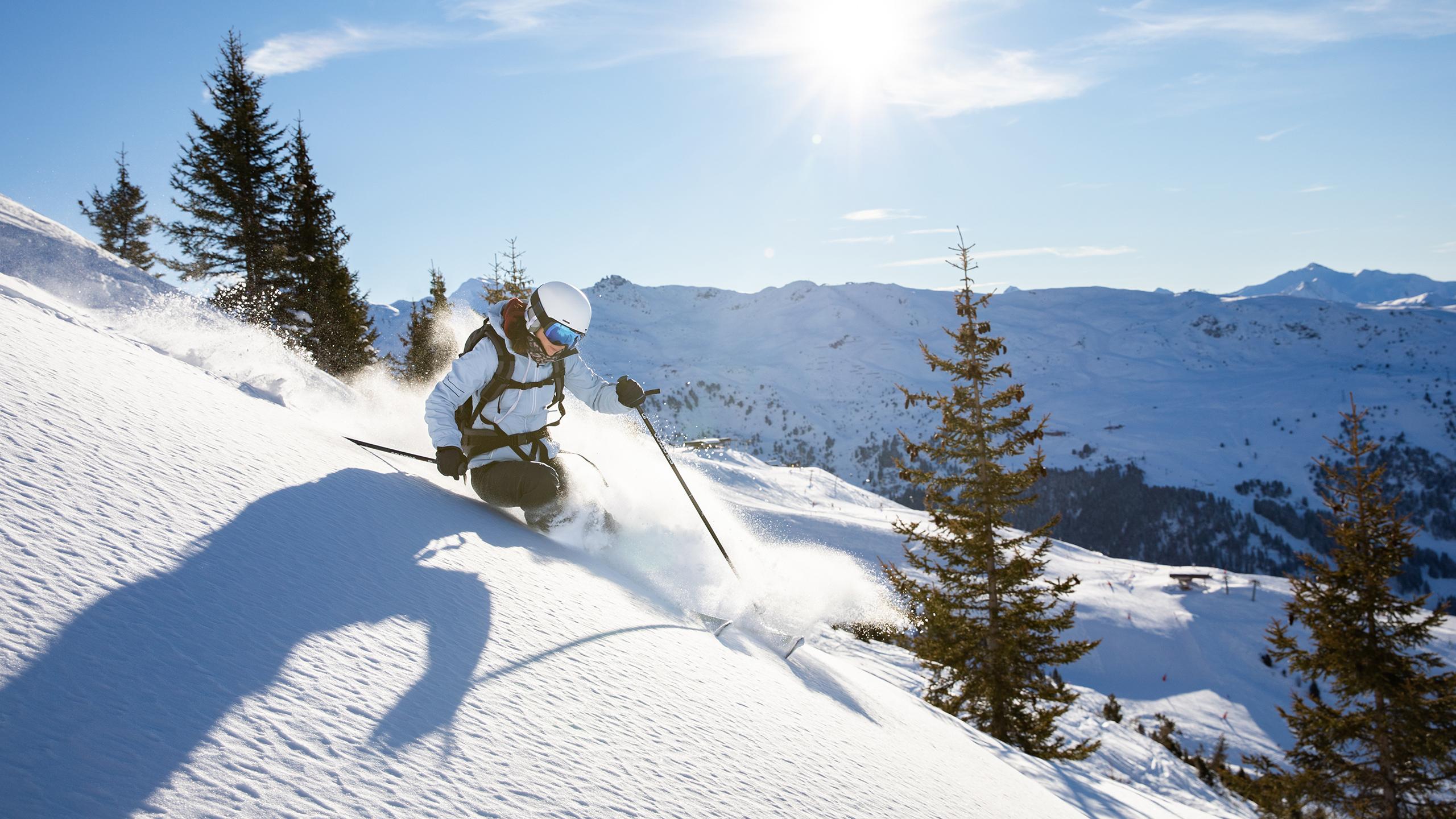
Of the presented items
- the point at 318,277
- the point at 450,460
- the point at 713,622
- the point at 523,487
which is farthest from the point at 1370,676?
the point at 318,277

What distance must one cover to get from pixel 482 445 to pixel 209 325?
3876 mm

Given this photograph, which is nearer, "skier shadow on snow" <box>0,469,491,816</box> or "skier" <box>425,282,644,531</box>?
"skier shadow on snow" <box>0,469,491,816</box>

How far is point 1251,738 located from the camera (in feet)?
87.2

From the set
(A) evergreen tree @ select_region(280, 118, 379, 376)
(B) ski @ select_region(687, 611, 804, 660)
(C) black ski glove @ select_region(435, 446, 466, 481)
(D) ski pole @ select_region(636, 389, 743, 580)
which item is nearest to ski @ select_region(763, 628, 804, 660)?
(B) ski @ select_region(687, 611, 804, 660)

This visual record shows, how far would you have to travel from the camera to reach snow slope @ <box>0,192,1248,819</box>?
1388 mm

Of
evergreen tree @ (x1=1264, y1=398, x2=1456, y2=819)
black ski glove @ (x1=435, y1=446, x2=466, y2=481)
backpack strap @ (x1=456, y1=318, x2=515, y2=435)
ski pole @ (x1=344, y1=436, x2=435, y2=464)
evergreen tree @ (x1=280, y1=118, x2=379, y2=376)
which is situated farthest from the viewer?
evergreen tree @ (x1=280, y1=118, x2=379, y2=376)

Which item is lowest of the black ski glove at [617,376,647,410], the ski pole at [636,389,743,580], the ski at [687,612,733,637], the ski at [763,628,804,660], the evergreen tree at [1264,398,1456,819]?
the evergreen tree at [1264,398,1456,819]

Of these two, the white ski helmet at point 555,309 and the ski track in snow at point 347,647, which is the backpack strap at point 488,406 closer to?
the white ski helmet at point 555,309

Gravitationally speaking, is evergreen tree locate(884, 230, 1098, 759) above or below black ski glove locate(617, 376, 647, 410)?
below

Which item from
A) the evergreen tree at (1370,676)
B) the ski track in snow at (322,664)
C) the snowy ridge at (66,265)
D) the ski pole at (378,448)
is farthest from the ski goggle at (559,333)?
the evergreen tree at (1370,676)

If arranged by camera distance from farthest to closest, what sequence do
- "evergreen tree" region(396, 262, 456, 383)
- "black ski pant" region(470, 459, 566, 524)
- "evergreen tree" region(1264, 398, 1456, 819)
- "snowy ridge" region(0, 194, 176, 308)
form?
"evergreen tree" region(396, 262, 456, 383) < "evergreen tree" region(1264, 398, 1456, 819) < "snowy ridge" region(0, 194, 176, 308) < "black ski pant" region(470, 459, 566, 524)

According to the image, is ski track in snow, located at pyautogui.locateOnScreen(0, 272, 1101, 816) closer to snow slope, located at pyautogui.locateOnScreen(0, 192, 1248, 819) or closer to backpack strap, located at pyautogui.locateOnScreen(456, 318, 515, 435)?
snow slope, located at pyautogui.locateOnScreen(0, 192, 1248, 819)

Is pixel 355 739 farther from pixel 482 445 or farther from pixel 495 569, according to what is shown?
pixel 482 445

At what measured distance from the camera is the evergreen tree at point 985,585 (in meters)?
11.0
